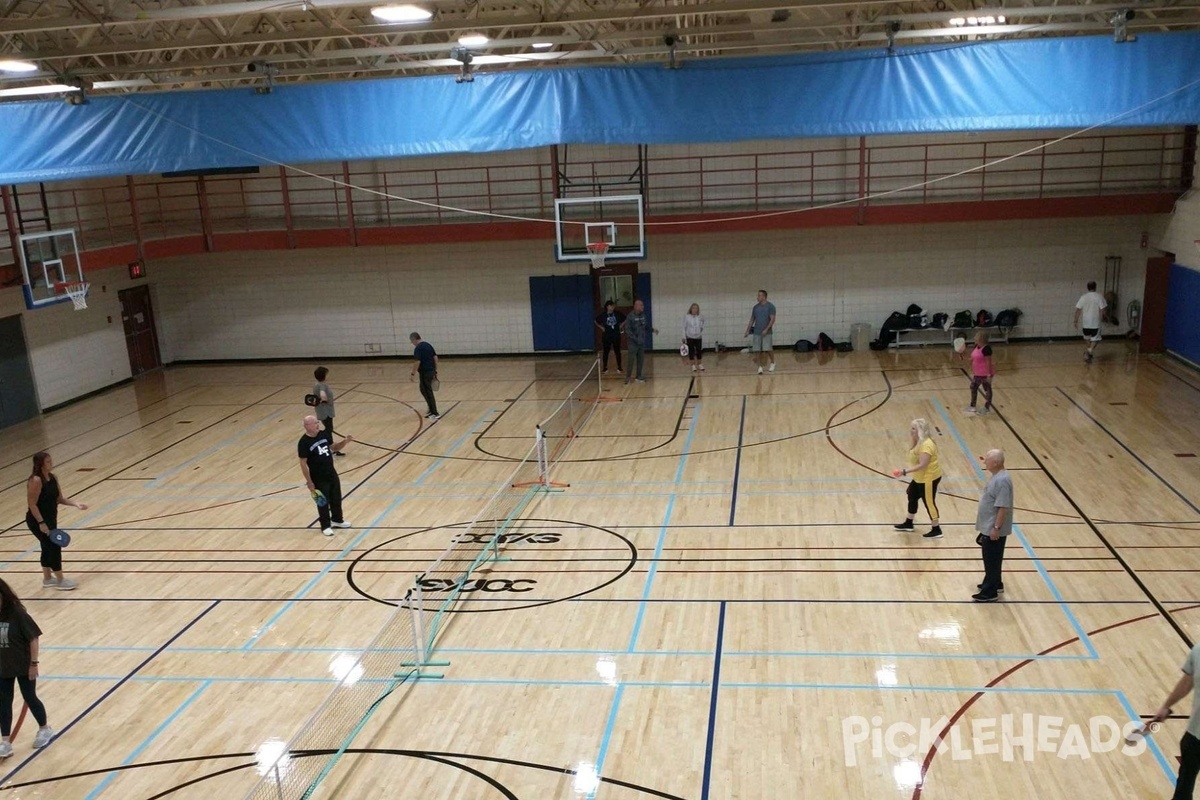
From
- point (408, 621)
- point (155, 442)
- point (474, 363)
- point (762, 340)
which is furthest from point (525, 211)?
point (408, 621)

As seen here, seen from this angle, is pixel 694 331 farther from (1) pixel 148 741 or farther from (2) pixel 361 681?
(1) pixel 148 741

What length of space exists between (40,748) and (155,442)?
12.0 meters

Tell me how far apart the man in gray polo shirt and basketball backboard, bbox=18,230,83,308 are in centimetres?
1890

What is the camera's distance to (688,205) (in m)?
25.9

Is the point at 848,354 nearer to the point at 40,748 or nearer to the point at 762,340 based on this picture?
the point at 762,340

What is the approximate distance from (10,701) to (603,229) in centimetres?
1611

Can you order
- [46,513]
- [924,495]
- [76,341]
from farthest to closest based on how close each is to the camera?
[76,341], [924,495], [46,513]

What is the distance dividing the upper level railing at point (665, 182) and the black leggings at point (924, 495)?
1189 cm

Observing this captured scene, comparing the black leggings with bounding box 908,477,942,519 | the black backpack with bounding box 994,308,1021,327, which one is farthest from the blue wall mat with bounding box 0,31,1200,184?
the black backpack with bounding box 994,308,1021,327

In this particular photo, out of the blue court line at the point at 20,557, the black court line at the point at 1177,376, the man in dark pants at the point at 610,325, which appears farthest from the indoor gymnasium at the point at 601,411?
the man in dark pants at the point at 610,325

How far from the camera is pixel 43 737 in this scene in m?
9.52

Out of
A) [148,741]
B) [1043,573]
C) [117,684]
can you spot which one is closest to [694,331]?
[1043,573]

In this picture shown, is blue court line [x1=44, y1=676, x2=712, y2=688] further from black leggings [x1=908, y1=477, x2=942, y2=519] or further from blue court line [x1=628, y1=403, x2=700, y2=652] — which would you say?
black leggings [x1=908, y1=477, x2=942, y2=519]

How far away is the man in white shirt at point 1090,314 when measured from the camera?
22.6 m
